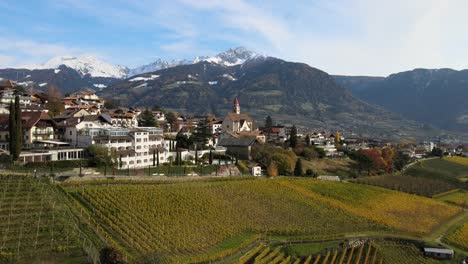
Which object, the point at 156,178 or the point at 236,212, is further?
the point at 156,178

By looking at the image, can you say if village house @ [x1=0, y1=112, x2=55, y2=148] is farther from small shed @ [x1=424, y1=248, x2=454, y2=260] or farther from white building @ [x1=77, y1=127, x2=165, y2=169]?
small shed @ [x1=424, y1=248, x2=454, y2=260]

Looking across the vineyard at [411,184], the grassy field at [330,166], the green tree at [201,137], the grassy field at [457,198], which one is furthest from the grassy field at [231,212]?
the green tree at [201,137]

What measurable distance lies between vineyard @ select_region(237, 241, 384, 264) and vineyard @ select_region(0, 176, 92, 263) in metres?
13.4

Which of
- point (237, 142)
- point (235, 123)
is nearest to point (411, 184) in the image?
point (237, 142)

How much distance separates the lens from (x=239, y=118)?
11606cm

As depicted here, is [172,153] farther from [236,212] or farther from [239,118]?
[239,118]

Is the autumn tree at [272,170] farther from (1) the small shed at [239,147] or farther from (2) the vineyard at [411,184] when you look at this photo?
(2) the vineyard at [411,184]

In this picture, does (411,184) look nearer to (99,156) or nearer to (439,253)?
(439,253)

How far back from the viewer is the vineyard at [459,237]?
169 ft

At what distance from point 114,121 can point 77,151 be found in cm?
2644

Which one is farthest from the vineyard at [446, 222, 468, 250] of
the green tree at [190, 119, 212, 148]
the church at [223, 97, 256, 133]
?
the church at [223, 97, 256, 133]

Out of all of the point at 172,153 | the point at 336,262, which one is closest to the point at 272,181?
the point at 172,153

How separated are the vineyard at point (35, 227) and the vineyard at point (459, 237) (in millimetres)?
44544

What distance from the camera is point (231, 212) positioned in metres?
45.8
